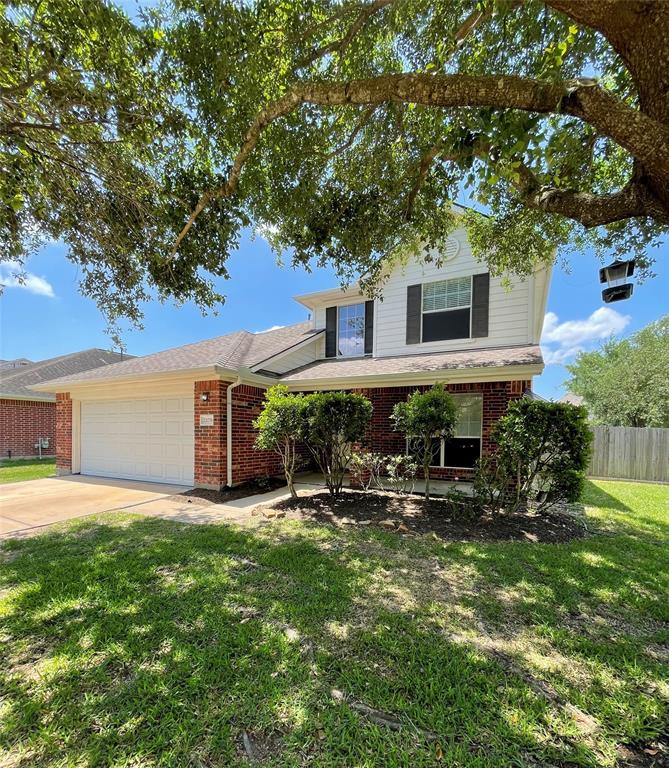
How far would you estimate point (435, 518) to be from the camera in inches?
226

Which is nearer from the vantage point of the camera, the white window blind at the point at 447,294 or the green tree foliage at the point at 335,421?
the green tree foliage at the point at 335,421

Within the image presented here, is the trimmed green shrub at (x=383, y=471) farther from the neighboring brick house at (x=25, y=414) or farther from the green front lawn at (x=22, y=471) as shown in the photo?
the neighboring brick house at (x=25, y=414)

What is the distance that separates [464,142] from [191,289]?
4871mm

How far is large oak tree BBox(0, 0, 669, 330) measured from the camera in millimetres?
2773

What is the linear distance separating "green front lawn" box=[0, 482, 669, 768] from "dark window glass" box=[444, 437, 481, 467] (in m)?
4.16

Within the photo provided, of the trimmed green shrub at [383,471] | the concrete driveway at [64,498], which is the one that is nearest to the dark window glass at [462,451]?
the trimmed green shrub at [383,471]

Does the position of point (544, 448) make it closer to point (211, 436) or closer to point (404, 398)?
point (404, 398)

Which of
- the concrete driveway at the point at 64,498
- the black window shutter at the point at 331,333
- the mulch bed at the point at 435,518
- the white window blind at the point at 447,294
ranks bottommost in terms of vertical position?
the concrete driveway at the point at 64,498

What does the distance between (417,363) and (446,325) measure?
1816mm

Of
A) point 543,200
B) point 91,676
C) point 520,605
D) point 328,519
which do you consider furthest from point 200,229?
point 520,605

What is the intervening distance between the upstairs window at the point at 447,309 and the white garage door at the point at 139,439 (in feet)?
22.1

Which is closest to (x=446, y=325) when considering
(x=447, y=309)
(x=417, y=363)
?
(x=447, y=309)

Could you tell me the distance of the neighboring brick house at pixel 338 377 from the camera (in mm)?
7895

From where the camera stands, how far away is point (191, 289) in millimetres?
6227
